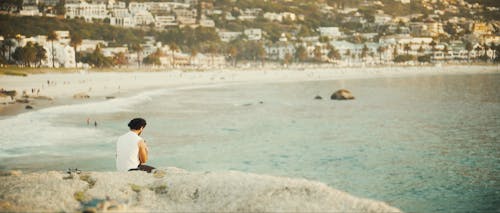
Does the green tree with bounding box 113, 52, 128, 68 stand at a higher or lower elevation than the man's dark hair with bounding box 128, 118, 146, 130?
lower

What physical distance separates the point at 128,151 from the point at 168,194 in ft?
5.41

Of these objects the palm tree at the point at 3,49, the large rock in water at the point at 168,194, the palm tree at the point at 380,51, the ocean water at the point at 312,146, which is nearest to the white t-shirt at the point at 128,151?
the large rock in water at the point at 168,194

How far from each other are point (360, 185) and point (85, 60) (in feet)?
341

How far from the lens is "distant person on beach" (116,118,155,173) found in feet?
36.9

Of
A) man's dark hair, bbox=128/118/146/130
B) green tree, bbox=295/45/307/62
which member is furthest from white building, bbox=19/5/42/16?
man's dark hair, bbox=128/118/146/130

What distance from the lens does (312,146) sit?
21.6 metres

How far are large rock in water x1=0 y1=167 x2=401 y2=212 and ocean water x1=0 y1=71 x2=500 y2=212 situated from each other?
A: 313 centimetres

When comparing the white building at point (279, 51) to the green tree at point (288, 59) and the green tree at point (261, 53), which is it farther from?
the green tree at point (261, 53)

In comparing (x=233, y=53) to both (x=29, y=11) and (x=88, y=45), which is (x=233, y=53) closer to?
(x=88, y=45)

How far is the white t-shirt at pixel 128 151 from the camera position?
1125cm

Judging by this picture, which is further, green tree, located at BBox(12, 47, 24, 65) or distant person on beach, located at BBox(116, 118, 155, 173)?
green tree, located at BBox(12, 47, 24, 65)

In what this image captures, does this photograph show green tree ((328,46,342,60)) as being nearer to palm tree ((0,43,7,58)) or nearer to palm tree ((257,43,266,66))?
palm tree ((257,43,266,66))

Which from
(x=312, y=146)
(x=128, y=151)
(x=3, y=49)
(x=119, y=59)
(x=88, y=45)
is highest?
(x=88, y=45)

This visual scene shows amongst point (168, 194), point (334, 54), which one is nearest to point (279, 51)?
point (334, 54)
